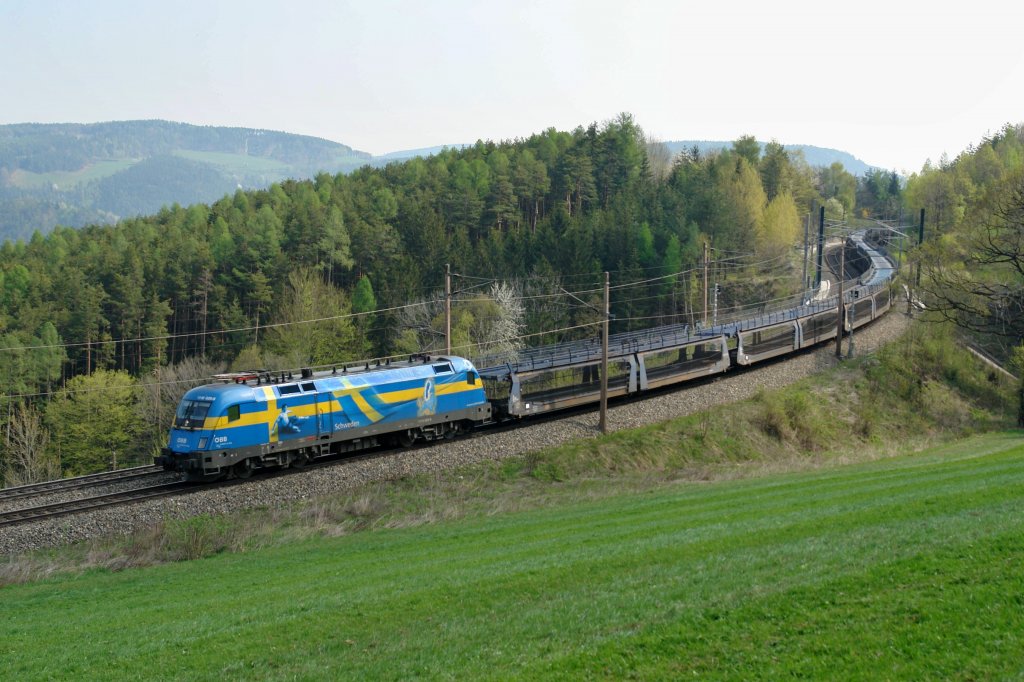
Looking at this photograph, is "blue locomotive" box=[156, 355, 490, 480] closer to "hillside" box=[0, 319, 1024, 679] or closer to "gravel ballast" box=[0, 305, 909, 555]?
"gravel ballast" box=[0, 305, 909, 555]

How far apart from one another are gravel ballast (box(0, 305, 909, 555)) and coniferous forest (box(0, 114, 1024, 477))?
21.8m

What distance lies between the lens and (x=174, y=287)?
92.0 m

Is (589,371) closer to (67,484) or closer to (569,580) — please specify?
(67,484)

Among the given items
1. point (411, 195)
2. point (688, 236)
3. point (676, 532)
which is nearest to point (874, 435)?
point (676, 532)

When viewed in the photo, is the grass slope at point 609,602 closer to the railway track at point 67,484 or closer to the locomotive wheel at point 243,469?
the locomotive wheel at point 243,469

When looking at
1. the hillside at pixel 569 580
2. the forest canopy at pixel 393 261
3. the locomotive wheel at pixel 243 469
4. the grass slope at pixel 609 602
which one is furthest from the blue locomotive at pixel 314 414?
the forest canopy at pixel 393 261

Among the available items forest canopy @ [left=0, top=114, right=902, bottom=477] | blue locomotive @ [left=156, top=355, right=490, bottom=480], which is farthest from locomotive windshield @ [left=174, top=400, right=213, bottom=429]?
forest canopy @ [left=0, top=114, right=902, bottom=477]

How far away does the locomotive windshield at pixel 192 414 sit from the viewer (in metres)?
28.1

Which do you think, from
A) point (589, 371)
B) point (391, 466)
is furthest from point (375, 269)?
point (391, 466)

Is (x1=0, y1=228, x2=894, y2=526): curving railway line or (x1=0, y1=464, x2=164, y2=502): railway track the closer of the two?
(x1=0, y1=228, x2=894, y2=526): curving railway line

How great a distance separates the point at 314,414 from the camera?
3069 centimetres

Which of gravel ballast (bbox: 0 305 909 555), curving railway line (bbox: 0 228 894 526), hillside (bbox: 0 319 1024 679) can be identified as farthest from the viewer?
curving railway line (bbox: 0 228 894 526)

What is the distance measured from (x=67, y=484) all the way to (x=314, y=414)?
9007mm

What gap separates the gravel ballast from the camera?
24734 mm
